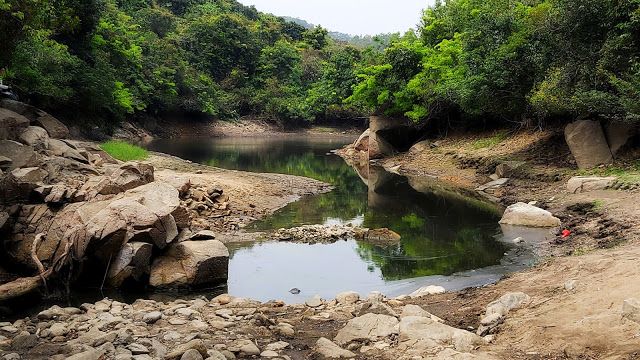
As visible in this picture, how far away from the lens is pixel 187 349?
7.06 meters

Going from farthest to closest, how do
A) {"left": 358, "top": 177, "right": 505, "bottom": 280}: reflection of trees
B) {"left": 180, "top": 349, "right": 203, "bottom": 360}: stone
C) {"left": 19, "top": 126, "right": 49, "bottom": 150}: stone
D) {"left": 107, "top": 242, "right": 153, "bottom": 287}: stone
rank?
{"left": 19, "top": 126, "right": 49, "bottom": 150}: stone < {"left": 358, "top": 177, "right": 505, "bottom": 280}: reflection of trees < {"left": 107, "top": 242, "right": 153, "bottom": 287}: stone < {"left": 180, "top": 349, "right": 203, "bottom": 360}: stone

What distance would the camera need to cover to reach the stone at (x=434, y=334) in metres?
7.11

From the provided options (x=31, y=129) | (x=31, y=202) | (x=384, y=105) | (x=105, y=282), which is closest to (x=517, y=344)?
(x=105, y=282)

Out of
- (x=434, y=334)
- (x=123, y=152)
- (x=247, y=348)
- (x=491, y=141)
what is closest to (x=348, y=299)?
(x=434, y=334)

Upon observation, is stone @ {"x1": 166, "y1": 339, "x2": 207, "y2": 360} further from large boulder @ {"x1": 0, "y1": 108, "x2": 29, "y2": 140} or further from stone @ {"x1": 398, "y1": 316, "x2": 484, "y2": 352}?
large boulder @ {"x1": 0, "y1": 108, "x2": 29, "y2": 140}

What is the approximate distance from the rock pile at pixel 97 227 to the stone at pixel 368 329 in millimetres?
5868

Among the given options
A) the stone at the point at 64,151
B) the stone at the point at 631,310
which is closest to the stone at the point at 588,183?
the stone at the point at 631,310

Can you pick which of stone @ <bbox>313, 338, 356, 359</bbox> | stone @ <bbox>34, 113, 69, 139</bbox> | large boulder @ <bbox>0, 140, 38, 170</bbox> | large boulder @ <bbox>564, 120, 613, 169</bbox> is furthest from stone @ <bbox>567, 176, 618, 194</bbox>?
stone @ <bbox>34, 113, 69, 139</bbox>

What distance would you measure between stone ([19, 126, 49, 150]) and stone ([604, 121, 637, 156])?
873 inches

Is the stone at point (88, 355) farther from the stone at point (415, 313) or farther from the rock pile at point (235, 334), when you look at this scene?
the stone at point (415, 313)

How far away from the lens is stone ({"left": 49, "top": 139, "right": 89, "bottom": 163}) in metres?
18.5

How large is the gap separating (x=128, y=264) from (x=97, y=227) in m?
1.17

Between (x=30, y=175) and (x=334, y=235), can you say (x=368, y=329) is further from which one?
(x=30, y=175)

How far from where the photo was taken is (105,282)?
12.7m
